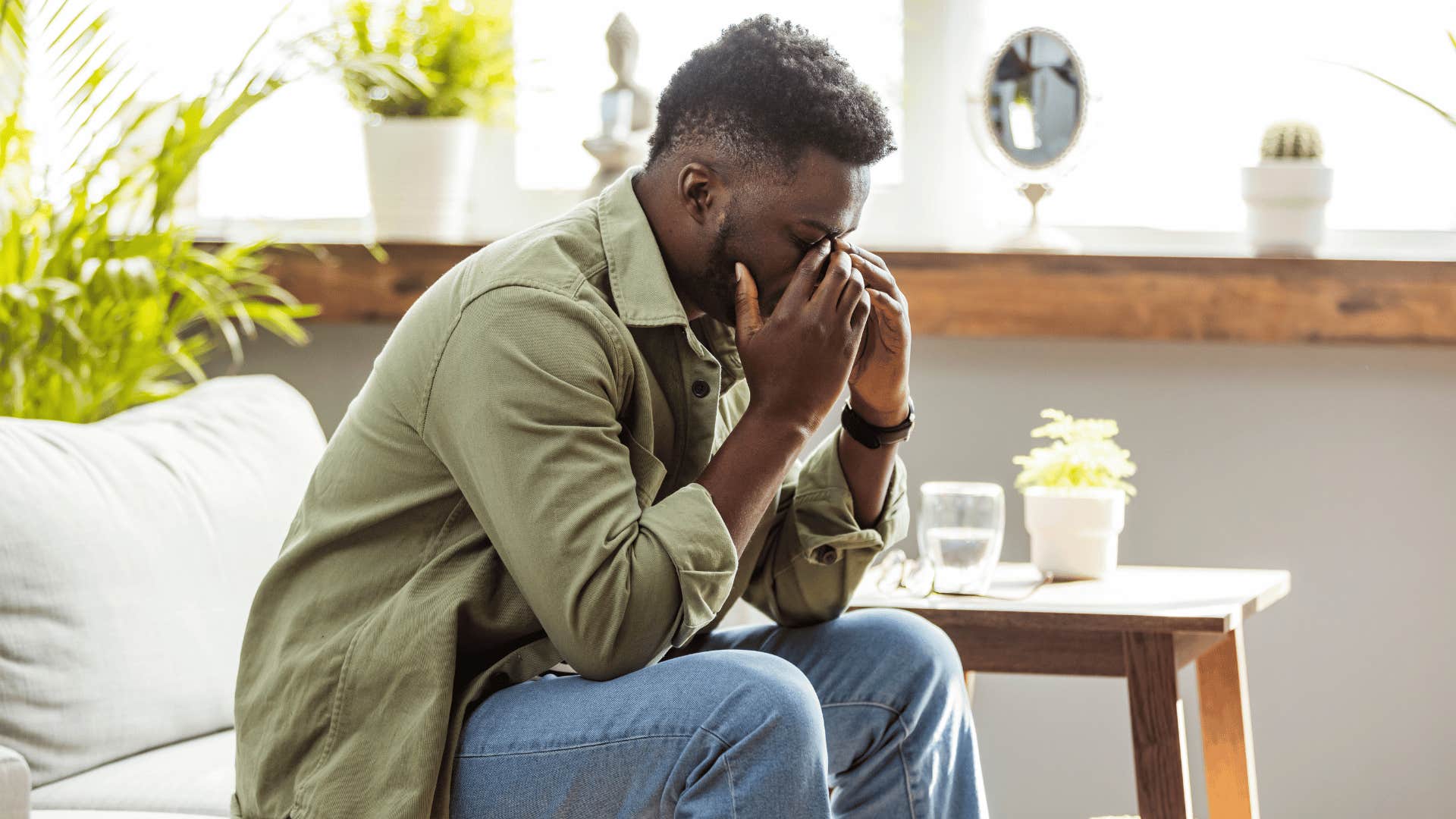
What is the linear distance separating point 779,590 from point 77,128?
4.38ft

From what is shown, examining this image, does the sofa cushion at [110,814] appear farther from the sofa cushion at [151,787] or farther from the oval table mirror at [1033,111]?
the oval table mirror at [1033,111]

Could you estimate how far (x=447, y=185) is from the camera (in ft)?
7.92

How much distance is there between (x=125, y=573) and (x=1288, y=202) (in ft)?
5.42

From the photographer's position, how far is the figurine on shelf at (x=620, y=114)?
2.32m

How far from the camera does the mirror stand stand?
2.23 metres

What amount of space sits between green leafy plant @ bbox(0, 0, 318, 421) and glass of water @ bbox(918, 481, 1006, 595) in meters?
1.00

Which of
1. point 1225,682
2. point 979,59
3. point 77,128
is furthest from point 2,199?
point 1225,682

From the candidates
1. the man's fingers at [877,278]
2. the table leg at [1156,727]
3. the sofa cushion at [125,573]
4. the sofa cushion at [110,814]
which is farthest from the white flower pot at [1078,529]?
the sofa cushion at [110,814]

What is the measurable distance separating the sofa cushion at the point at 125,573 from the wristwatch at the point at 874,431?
727mm

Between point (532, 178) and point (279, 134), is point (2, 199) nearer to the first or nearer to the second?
point (279, 134)

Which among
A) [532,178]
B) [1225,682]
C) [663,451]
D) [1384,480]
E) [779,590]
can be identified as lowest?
[1225,682]

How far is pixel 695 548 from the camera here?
1136 mm

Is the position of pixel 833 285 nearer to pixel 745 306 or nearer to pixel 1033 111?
pixel 745 306

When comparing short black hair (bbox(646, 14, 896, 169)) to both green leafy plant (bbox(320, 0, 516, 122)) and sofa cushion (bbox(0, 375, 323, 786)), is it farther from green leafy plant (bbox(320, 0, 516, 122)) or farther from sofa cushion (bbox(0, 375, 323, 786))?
green leafy plant (bbox(320, 0, 516, 122))
